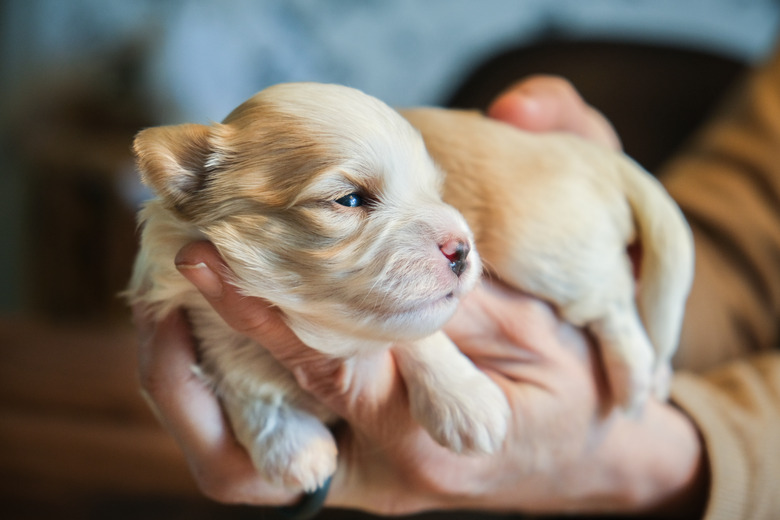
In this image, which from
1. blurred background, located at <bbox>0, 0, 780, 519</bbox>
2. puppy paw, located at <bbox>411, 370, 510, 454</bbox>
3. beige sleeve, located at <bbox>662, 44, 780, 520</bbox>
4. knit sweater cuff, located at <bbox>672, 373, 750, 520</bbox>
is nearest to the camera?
puppy paw, located at <bbox>411, 370, 510, 454</bbox>

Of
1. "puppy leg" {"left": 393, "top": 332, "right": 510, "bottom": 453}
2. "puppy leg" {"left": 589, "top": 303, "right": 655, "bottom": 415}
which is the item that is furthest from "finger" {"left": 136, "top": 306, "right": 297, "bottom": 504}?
"puppy leg" {"left": 589, "top": 303, "right": 655, "bottom": 415}

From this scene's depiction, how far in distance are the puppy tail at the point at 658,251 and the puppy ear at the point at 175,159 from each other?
0.67m

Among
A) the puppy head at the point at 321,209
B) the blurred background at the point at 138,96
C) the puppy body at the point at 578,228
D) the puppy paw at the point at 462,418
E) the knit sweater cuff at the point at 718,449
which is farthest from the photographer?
the blurred background at the point at 138,96

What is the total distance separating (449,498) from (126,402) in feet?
4.55

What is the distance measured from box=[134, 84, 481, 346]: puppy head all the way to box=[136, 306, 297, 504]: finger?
0.73 feet

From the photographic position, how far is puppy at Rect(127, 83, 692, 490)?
2.34ft

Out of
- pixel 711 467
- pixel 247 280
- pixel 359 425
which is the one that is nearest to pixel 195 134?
pixel 247 280

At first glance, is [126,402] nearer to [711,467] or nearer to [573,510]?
[573,510]

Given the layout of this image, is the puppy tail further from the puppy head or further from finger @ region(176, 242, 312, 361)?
finger @ region(176, 242, 312, 361)

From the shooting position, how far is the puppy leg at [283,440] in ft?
2.85

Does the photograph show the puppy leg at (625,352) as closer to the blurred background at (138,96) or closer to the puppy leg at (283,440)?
the puppy leg at (283,440)

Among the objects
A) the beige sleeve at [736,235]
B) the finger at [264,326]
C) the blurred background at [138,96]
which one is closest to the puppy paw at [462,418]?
the finger at [264,326]

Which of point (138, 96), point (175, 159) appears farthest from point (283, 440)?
point (138, 96)

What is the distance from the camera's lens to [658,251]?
110cm
